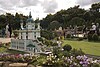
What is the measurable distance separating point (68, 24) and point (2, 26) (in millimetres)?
15969

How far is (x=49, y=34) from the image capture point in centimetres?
2788

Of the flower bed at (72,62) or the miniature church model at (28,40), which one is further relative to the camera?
the miniature church model at (28,40)

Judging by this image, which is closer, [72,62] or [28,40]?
[72,62]

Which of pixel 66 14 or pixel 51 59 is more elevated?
pixel 66 14

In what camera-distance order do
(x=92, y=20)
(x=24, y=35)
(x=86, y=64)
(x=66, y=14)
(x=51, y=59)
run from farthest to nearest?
(x=66, y=14) < (x=92, y=20) < (x=24, y=35) < (x=51, y=59) < (x=86, y=64)

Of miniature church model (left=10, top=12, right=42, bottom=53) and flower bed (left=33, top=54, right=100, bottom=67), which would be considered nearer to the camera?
flower bed (left=33, top=54, right=100, bottom=67)

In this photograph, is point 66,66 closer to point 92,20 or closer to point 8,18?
point 92,20

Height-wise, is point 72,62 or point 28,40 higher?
point 28,40

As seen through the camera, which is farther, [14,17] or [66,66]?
[14,17]

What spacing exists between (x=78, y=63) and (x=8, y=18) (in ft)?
158

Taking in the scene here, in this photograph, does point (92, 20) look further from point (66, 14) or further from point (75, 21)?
point (66, 14)

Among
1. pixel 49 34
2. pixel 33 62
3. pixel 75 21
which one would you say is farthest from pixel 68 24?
pixel 33 62

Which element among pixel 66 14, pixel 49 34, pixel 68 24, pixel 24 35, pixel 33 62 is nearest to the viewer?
pixel 33 62

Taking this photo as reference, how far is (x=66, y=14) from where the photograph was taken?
55969mm
